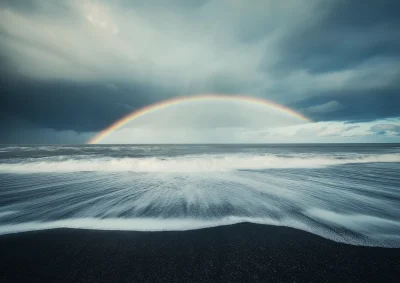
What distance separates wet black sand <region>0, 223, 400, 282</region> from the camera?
7.43ft

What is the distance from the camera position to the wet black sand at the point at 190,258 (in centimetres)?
226

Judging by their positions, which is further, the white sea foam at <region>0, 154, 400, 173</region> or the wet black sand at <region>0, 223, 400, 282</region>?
the white sea foam at <region>0, 154, 400, 173</region>

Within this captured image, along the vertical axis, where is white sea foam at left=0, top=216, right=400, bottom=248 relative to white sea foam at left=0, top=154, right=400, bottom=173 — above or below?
below

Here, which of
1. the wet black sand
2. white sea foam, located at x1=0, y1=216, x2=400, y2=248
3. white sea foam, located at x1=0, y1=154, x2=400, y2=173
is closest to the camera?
the wet black sand

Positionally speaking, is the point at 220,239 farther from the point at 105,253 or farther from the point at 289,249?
the point at 105,253

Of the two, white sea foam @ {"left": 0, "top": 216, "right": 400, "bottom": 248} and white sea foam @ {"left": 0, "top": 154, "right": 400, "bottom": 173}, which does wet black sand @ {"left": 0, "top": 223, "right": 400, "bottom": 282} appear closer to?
white sea foam @ {"left": 0, "top": 216, "right": 400, "bottom": 248}

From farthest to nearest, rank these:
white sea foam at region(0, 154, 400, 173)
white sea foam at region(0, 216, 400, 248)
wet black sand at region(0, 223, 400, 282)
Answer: white sea foam at region(0, 154, 400, 173)
white sea foam at region(0, 216, 400, 248)
wet black sand at region(0, 223, 400, 282)

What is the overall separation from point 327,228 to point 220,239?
2.46 metres

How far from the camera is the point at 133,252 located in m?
2.82

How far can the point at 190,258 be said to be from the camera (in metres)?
2.65

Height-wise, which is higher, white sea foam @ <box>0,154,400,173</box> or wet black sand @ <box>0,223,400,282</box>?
white sea foam @ <box>0,154,400,173</box>

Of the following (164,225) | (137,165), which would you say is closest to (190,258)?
Result: (164,225)

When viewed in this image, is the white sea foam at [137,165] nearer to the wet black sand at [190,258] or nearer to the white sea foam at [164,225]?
the white sea foam at [164,225]

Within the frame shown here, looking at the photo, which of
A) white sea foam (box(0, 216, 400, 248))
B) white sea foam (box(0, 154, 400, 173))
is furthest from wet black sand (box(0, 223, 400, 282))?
white sea foam (box(0, 154, 400, 173))
